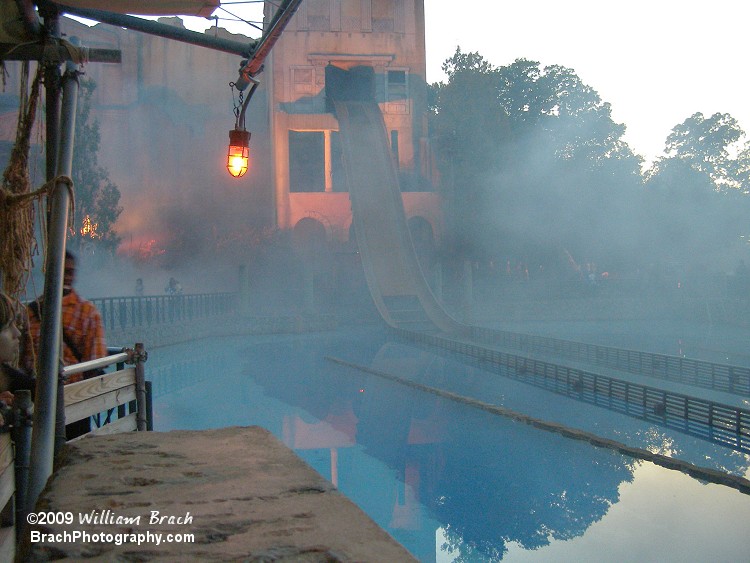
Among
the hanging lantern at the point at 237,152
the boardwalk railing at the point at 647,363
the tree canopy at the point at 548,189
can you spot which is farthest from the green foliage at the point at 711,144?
the hanging lantern at the point at 237,152

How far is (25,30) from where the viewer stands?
375cm

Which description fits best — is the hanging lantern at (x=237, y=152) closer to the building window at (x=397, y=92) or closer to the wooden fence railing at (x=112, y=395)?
the wooden fence railing at (x=112, y=395)

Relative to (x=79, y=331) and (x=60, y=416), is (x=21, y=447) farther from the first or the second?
(x=79, y=331)

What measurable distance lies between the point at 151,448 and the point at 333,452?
6391 mm

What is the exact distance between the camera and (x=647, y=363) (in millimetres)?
15109

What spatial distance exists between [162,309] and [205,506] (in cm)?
1847

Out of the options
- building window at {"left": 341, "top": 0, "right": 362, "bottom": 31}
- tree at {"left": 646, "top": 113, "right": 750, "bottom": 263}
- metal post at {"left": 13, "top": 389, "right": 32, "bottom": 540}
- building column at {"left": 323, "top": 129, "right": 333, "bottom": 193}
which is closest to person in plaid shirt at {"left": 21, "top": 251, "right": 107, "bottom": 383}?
metal post at {"left": 13, "top": 389, "right": 32, "bottom": 540}

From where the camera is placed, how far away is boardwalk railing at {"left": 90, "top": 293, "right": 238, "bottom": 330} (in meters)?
17.4

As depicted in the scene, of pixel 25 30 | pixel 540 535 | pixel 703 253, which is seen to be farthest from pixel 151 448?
pixel 703 253

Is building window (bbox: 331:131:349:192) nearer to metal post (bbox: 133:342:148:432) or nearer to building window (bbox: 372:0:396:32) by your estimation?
building window (bbox: 372:0:396:32)

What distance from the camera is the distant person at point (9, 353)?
3145 millimetres

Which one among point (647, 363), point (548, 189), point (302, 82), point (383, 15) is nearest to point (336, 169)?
point (302, 82)

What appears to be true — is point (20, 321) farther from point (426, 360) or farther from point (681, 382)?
point (426, 360)

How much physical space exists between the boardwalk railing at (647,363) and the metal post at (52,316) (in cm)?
1255
